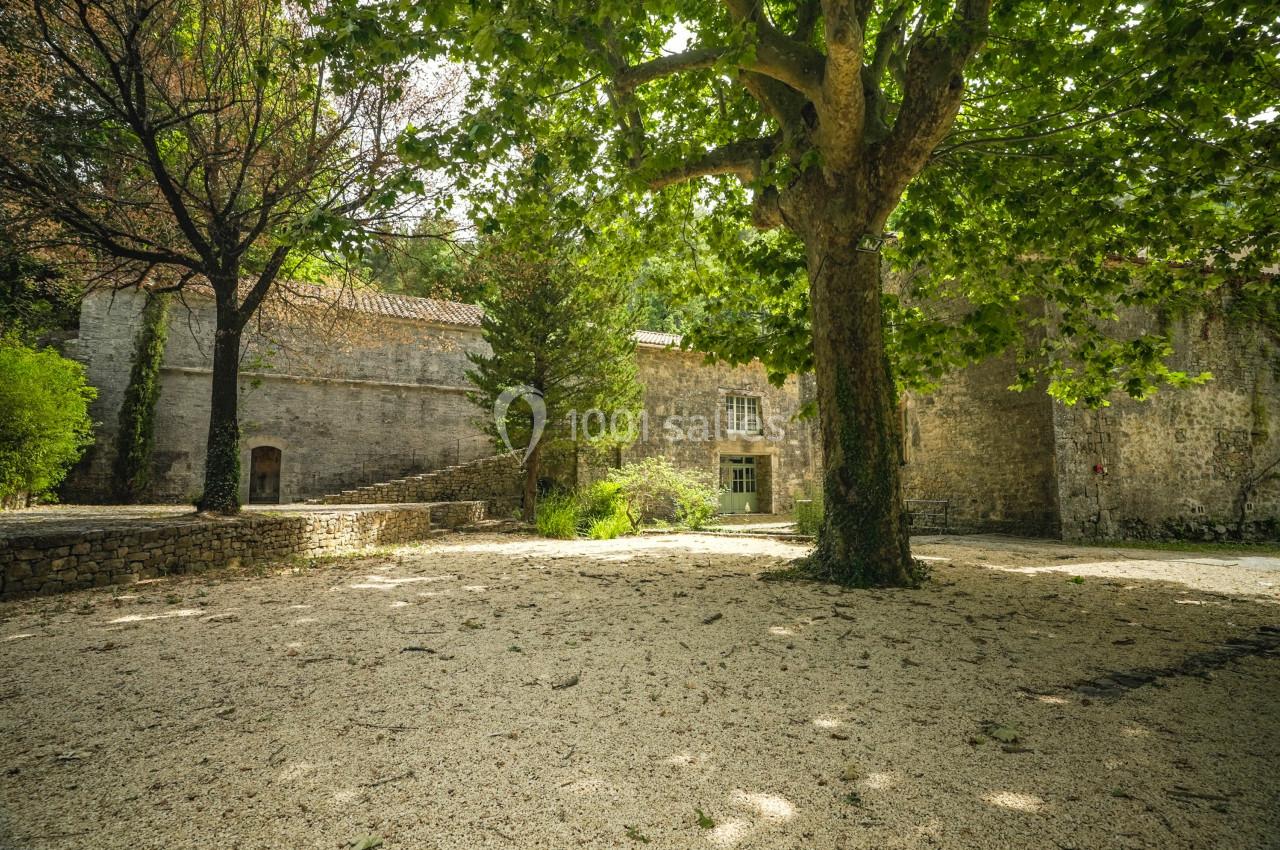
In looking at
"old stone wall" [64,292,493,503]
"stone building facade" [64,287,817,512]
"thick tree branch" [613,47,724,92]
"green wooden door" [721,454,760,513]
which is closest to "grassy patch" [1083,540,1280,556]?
"stone building facade" [64,287,817,512]

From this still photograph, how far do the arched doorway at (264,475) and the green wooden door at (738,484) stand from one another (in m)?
12.8

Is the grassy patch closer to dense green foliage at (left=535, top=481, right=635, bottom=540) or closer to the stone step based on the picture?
dense green foliage at (left=535, top=481, right=635, bottom=540)

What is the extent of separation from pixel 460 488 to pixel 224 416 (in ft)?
25.9

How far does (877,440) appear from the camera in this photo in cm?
570

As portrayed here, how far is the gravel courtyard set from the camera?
195 cm

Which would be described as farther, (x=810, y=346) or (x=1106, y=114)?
(x=810, y=346)

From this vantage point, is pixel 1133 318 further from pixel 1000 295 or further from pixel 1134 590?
pixel 1134 590

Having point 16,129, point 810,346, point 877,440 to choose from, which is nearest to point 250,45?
point 16,129

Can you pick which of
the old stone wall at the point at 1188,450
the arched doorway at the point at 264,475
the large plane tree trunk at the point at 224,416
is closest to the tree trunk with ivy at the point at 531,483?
the large plane tree trunk at the point at 224,416

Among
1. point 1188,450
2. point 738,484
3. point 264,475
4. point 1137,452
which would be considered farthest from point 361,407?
point 1188,450

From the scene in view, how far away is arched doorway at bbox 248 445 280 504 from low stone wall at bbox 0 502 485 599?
26.1ft

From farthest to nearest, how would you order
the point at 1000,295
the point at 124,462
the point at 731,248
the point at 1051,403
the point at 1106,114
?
the point at 124,462 → the point at 1051,403 → the point at 731,248 → the point at 1000,295 → the point at 1106,114

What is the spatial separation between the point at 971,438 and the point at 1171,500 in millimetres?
3717

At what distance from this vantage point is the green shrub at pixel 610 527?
10.9 meters
